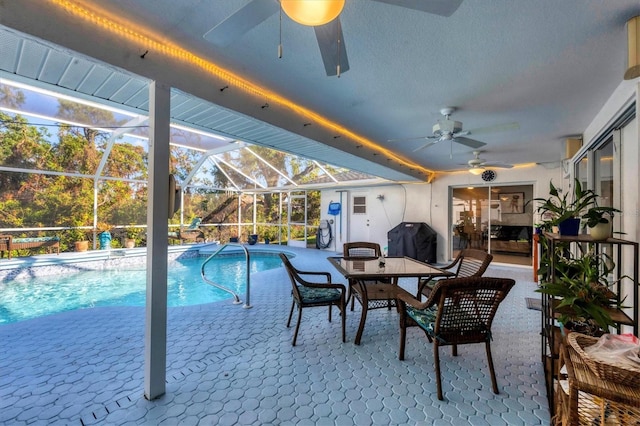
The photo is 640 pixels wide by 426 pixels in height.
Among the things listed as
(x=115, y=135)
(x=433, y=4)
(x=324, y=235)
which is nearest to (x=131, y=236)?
(x=115, y=135)

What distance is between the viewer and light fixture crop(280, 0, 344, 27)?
42.0 inches

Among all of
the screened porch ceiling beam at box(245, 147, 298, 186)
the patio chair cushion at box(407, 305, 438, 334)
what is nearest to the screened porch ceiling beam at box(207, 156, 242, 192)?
the screened porch ceiling beam at box(245, 147, 298, 186)

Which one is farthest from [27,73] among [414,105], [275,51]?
[414,105]

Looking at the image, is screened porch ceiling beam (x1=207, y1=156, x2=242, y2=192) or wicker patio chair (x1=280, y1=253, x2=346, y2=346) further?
screened porch ceiling beam (x1=207, y1=156, x2=242, y2=192)

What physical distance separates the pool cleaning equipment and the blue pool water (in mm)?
3518

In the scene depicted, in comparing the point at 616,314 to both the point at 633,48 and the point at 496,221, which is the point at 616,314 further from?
the point at 496,221

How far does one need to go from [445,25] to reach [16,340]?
4.86m

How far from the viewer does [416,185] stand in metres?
8.50

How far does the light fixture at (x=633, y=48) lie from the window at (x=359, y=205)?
7.81m

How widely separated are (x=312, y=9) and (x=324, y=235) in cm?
940

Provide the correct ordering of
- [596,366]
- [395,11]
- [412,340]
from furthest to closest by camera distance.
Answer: [412,340] < [395,11] < [596,366]

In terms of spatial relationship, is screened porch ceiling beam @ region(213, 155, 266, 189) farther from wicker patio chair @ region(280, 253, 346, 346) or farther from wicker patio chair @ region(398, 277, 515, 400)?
wicker patio chair @ region(398, 277, 515, 400)

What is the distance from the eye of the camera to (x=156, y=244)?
6.61ft

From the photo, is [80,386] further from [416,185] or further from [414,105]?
[416,185]
